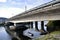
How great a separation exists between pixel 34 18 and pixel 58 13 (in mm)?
8997

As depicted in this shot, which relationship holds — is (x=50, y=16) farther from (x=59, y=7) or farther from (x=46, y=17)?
(x=59, y=7)

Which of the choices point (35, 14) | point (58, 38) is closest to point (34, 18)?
point (35, 14)

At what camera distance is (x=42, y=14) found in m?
25.9

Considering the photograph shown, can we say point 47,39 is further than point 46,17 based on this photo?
No

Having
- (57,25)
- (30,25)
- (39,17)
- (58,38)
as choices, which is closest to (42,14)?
(39,17)

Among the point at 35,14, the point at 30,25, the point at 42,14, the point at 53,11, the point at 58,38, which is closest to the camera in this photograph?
the point at 58,38

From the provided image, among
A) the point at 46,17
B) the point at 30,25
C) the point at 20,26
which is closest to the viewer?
the point at 46,17

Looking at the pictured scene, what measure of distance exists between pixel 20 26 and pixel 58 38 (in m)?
44.7

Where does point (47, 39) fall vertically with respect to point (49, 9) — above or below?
below

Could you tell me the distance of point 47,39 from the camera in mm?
20656

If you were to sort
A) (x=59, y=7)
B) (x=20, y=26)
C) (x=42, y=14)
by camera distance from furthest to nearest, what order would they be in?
(x=20, y=26) < (x=42, y=14) < (x=59, y=7)

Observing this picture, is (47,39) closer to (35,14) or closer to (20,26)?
(35,14)

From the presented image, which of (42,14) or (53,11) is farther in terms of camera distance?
(42,14)

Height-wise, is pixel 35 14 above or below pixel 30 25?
above
